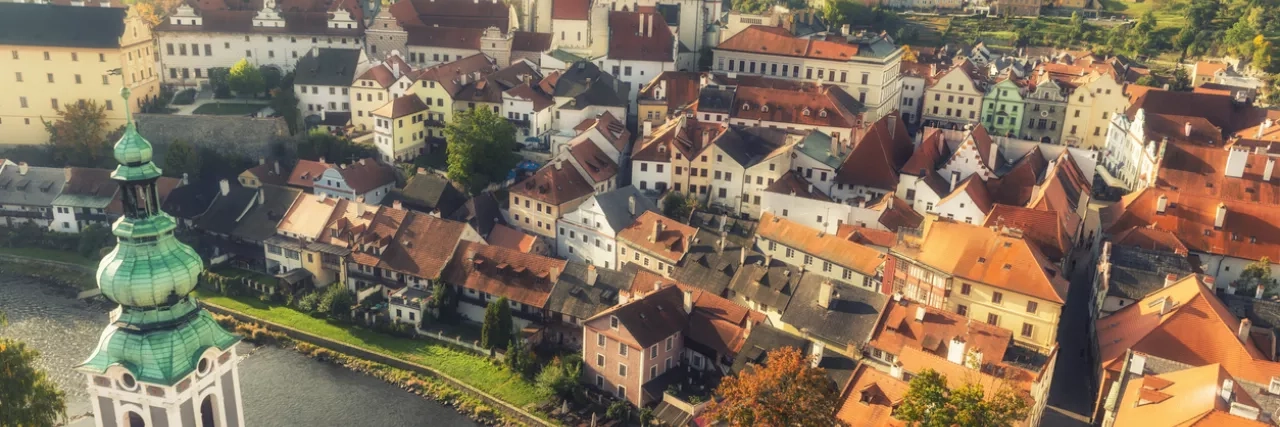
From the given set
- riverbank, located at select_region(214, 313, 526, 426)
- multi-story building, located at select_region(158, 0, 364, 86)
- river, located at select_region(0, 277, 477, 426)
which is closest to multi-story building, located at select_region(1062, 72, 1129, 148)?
riverbank, located at select_region(214, 313, 526, 426)

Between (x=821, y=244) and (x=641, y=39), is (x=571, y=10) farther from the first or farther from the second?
(x=821, y=244)

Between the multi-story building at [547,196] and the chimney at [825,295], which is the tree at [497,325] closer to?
the multi-story building at [547,196]

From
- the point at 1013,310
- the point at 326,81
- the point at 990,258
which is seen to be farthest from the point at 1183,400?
the point at 326,81

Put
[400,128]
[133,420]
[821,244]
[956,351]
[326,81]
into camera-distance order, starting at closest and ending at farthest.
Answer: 1. [133,420]
2. [956,351]
3. [821,244]
4. [400,128]
5. [326,81]

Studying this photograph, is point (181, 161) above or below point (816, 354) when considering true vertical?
above

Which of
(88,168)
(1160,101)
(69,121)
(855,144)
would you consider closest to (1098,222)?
(855,144)

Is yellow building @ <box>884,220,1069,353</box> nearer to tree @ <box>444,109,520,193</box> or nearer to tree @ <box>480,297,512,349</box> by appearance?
tree @ <box>480,297,512,349</box>

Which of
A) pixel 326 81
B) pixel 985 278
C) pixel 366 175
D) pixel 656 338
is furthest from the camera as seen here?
pixel 326 81
